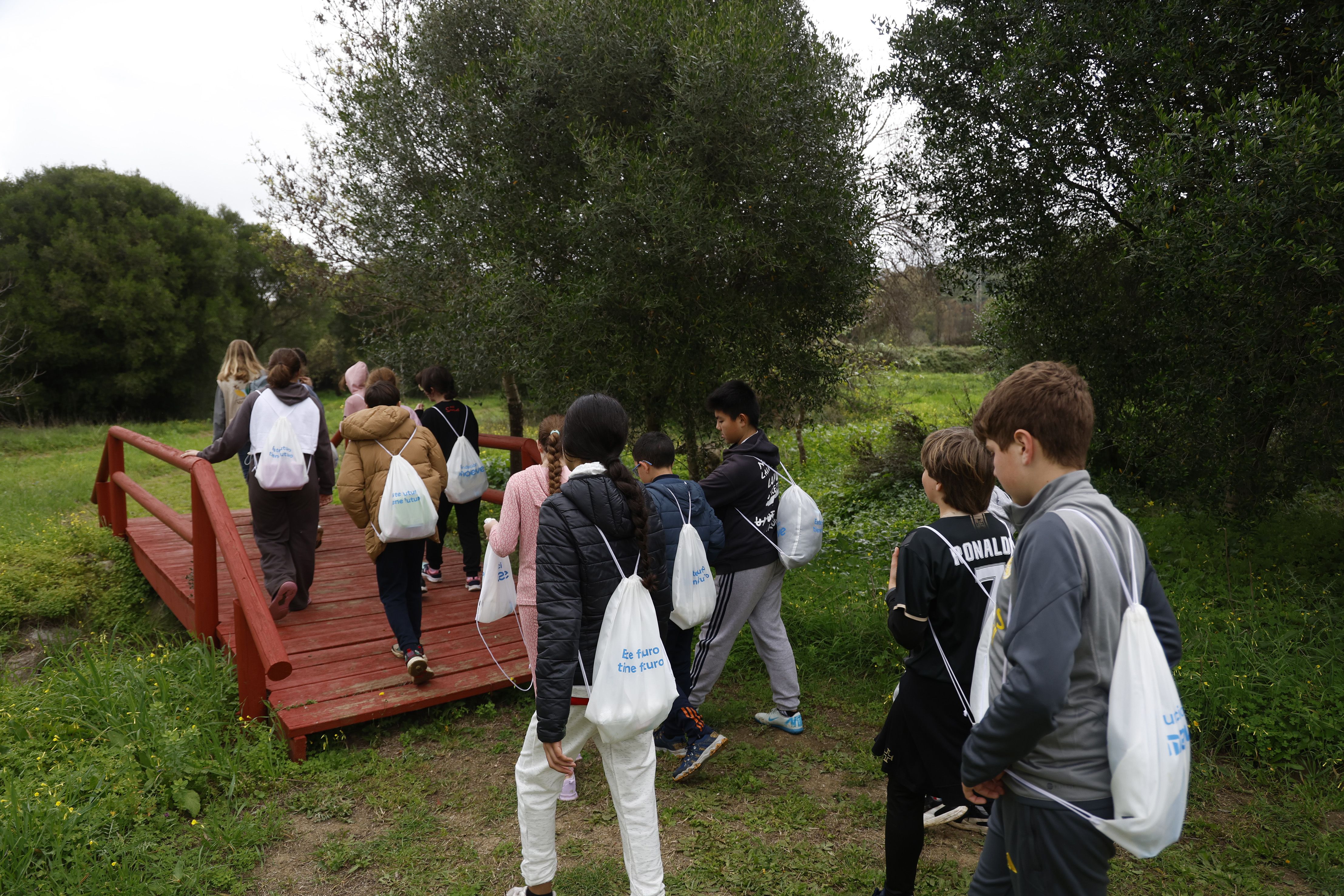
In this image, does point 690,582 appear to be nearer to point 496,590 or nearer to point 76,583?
point 496,590

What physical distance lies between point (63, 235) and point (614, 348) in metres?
23.3

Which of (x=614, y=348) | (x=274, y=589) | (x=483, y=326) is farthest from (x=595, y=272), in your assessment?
(x=274, y=589)

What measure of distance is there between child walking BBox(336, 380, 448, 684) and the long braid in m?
2.37

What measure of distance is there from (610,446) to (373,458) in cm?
259

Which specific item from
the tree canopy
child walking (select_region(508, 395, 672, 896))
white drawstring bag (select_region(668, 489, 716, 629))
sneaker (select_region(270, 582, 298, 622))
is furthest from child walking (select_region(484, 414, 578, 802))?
the tree canopy

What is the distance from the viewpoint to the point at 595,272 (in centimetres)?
625

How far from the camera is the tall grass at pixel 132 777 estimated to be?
10.4 feet

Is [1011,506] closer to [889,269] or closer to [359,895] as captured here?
[359,895]

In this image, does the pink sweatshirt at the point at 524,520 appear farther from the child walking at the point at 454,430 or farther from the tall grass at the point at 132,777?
the child walking at the point at 454,430

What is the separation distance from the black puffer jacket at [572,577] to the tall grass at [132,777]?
182cm

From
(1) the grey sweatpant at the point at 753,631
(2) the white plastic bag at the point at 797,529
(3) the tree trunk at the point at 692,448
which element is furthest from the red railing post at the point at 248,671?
(3) the tree trunk at the point at 692,448

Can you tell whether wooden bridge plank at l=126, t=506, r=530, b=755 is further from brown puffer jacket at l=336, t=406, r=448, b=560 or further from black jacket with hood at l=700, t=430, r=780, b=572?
black jacket with hood at l=700, t=430, r=780, b=572

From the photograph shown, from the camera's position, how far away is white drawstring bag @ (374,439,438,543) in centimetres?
454

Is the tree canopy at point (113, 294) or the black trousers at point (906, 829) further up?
the tree canopy at point (113, 294)
